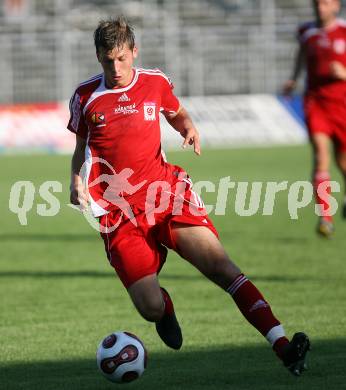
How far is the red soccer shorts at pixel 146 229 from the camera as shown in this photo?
594cm

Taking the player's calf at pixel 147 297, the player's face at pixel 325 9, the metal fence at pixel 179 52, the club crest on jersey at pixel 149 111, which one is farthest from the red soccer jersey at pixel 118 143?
the metal fence at pixel 179 52

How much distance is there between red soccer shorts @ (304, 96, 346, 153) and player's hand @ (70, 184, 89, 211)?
564cm

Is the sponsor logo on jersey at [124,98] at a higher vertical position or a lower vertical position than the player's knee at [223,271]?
higher

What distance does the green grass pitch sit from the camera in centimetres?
582

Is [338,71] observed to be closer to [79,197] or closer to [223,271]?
[223,271]

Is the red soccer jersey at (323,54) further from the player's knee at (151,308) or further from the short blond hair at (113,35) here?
the player's knee at (151,308)

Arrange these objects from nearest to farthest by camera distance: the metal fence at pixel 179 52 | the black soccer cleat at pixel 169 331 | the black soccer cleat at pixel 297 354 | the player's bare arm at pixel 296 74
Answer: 1. the black soccer cleat at pixel 297 354
2. the black soccer cleat at pixel 169 331
3. the player's bare arm at pixel 296 74
4. the metal fence at pixel 179 52

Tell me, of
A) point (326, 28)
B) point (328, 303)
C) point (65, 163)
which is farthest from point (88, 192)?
point (65, 163)

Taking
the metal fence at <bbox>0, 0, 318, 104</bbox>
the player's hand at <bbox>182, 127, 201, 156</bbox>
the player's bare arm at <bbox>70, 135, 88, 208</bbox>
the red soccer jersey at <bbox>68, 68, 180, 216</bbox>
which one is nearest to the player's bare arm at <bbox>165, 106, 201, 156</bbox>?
the player's hand at <bbox>182, 127, 201, 156</bbox>

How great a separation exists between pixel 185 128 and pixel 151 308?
3.58ft

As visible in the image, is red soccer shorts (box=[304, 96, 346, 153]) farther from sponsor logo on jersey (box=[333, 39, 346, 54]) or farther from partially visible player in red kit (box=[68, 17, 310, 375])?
partially visible player in red kit (box=[68, 17, 310, 375])

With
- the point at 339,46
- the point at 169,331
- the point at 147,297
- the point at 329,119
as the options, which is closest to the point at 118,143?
the point at 147,297

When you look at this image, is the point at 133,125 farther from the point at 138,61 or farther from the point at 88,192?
the point at 138,61

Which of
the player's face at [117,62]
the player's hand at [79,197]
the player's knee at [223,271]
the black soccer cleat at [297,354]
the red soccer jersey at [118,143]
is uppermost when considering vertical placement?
the player's face at [117,62]
